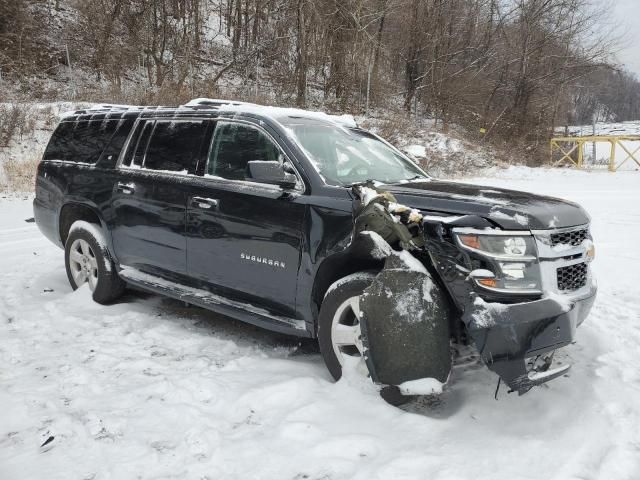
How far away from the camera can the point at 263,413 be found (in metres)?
2.97

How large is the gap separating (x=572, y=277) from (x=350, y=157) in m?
1.79

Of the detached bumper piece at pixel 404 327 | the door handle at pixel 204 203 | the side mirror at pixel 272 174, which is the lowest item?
the detached bumper piece at pixel 404 327

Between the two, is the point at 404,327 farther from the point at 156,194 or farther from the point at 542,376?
the point at 156,194

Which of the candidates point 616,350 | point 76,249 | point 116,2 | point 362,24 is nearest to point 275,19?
point 362,24

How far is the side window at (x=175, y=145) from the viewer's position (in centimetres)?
420

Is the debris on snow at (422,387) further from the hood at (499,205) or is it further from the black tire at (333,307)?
the hood at (499,205)

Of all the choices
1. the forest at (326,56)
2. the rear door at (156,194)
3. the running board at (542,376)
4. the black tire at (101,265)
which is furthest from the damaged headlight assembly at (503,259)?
the forest at (326,56)

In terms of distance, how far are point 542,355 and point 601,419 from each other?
1.56 ft

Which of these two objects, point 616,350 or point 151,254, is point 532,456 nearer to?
point 616,350

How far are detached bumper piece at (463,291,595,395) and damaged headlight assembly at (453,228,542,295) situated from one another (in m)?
0.10

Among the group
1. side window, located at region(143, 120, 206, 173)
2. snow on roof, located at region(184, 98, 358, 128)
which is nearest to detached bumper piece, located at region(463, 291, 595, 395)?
snow on roof, located at region(184, 98, 358, 128)

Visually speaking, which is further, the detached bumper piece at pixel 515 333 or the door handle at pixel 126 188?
the door handle at pixel 126 188

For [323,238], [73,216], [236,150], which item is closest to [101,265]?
[73,216]

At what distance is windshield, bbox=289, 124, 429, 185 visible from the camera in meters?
3.69
